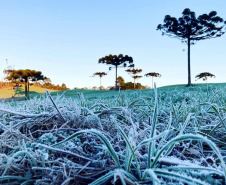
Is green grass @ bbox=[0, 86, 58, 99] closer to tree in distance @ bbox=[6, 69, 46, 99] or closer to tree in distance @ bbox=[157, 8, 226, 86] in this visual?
tree in distance @ bbox=[6, 69, 46, 99]

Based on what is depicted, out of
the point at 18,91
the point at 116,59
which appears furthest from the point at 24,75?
the point at 116,59

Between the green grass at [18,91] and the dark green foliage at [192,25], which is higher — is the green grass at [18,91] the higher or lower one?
the lower one

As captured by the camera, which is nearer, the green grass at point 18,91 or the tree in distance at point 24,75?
the tree in distance at point 24,75

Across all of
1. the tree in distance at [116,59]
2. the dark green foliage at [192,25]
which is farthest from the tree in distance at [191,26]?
the tree in distance at [116,59]

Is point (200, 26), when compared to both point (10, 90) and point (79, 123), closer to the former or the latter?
point (79, 123)

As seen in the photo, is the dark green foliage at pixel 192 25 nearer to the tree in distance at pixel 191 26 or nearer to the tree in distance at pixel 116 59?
the tree in distance at pixel 191 26

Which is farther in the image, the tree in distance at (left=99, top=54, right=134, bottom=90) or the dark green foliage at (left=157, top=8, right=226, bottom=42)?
the tree in distance at (left=99, top=54, right=134, bottom=90)

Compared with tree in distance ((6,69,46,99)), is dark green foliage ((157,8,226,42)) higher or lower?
higher

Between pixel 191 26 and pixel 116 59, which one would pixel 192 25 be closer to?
pixel 191 26

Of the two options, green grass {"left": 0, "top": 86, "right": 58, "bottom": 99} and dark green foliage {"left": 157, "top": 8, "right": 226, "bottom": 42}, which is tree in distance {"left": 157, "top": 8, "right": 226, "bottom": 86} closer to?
dark green foliage {"left": 157, "top": 8, "right": 226, "bottom": 42}

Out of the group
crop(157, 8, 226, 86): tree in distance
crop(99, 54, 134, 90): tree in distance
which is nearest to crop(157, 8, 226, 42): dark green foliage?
crop(157, 8, 226, 86): tree in distance

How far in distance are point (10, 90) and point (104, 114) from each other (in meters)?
40.6

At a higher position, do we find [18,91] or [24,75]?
[24,75]

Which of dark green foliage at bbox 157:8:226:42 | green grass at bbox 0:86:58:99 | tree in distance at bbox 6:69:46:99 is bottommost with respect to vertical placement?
green grass at bbox 0:86:58:99
